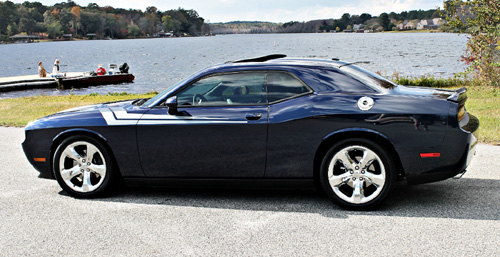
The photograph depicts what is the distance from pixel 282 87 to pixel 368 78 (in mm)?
925

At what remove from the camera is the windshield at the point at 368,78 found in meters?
5.44

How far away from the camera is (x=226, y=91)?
5.55 meters

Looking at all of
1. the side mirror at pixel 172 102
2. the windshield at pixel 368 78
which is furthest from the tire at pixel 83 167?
the windshield at pixel 368 78

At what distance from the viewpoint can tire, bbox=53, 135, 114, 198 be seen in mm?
5797

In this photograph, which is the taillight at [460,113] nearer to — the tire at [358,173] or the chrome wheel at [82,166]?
the tire at [358,173]

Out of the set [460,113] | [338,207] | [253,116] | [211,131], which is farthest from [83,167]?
[460,113]

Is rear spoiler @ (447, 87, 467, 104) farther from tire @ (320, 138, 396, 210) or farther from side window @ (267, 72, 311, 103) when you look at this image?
side window @ (267, 72, 311, 103)

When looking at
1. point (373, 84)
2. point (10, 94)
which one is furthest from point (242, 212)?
point (10, 94)

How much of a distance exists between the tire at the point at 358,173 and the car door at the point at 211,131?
68 cm

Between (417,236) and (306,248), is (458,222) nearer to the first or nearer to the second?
(417,236)

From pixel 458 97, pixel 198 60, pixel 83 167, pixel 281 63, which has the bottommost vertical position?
pixel 198 60

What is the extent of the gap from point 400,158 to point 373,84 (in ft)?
2.72

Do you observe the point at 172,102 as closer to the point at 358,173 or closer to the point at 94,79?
the point at 358,173

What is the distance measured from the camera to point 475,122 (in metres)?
5.37
